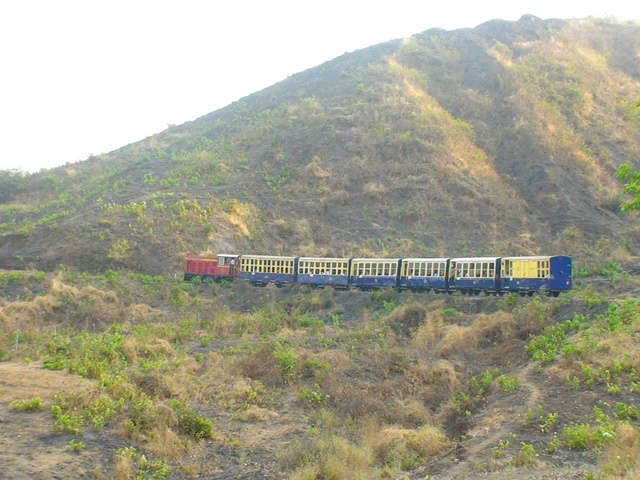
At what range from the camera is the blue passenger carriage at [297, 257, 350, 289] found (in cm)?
3988

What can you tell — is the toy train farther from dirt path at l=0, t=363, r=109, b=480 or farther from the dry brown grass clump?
dirt path at l=0, t=363, r=109, b=480

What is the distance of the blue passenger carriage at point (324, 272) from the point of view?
39.9 metres

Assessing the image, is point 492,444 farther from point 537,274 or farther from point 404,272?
point 404,272

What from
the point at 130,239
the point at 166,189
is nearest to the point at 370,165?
the point at 166,189

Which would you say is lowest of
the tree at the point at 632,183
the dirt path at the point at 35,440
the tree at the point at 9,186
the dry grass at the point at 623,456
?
the dry grass at the point at 623,456

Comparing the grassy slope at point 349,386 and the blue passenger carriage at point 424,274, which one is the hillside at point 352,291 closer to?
the grassy slope at point 349,386

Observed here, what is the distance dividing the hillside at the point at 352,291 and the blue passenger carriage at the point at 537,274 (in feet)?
4.08

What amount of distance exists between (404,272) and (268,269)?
9752mm

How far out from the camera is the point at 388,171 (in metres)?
58.7

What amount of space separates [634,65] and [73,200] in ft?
221

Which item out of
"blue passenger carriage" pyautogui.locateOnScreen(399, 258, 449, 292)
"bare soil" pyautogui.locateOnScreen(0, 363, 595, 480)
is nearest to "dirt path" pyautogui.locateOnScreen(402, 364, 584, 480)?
"bare soil" pyautogui.locateOnScreen(0, 363, 595, 480)

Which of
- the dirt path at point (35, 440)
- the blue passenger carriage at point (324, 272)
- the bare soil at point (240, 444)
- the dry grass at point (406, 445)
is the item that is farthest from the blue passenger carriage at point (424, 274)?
the dirt path at point (35, 440)

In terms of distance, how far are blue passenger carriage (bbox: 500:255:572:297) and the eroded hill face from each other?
541 inches

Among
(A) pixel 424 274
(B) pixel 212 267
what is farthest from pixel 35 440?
(B) pixel 212 267
